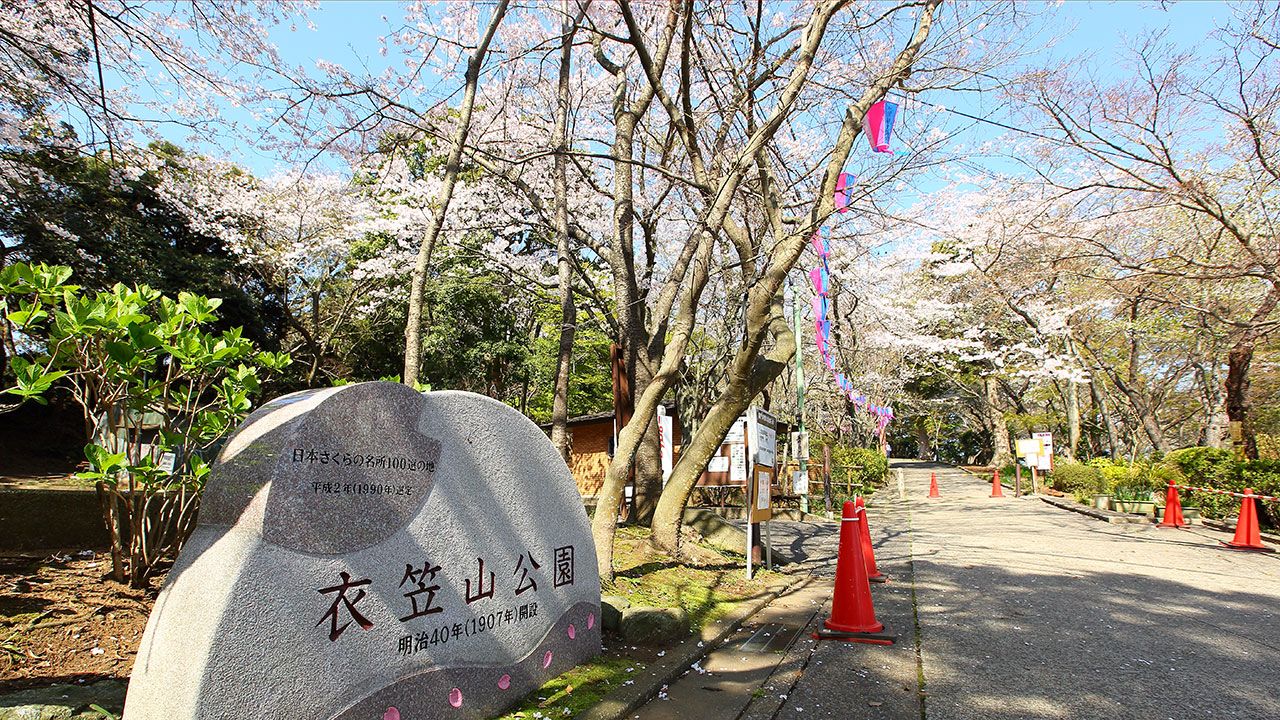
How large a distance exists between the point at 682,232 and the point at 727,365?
4.71 m

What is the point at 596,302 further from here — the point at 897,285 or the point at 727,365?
the point at 897,285

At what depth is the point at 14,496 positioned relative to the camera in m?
4.55

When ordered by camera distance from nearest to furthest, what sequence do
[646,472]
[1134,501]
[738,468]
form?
[738,468]
[646,472]
[1134,501]

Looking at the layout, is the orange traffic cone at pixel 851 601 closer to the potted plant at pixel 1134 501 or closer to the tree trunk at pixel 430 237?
the tree trunk at pixel 430 237

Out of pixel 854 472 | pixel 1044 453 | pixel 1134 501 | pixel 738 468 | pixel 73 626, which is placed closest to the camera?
pixel 73 626

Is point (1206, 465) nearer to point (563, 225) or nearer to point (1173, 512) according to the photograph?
point (1173, 512)

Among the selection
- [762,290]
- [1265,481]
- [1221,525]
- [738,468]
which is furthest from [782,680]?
[1221,525]

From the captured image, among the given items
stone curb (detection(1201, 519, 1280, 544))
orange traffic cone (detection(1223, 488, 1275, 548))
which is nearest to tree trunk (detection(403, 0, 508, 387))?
orange traffic cone (detection(1223, 488, 1275, 548))

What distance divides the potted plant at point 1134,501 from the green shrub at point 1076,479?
122 inches

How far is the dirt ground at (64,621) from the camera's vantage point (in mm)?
3350

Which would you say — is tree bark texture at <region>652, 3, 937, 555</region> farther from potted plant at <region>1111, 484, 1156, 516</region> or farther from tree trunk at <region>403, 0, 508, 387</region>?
potted plant at <region>1111, 484, 1156, 516</region>

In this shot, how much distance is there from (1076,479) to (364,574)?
24681mm

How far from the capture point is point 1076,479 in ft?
72.9

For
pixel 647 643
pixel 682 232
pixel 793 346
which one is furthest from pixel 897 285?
pixel 647 643
